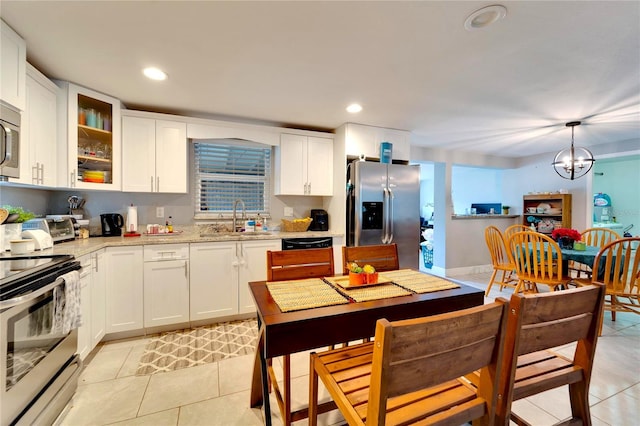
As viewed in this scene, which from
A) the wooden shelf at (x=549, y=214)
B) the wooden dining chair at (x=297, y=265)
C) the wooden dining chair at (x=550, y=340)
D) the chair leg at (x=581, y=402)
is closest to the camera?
the wooden dining chair at (x=550, y=340)

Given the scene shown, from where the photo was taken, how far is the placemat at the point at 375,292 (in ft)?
4.64

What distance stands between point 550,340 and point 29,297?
2.30 meters

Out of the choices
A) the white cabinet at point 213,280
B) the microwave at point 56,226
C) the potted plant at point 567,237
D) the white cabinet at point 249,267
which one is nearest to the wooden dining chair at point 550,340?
the white cabinet at point 249,267

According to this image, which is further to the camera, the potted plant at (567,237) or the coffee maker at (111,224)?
the potted plant at (567,237)

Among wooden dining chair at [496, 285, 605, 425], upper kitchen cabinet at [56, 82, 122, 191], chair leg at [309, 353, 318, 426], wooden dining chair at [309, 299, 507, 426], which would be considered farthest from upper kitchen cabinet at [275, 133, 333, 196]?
wooden dining chair at [496, 285, 605, 425]

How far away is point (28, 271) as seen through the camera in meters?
1.38

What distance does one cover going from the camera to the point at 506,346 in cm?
106

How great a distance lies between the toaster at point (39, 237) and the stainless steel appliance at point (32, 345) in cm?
37

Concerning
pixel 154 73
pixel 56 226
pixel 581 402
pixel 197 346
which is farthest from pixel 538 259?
pixel 56 226

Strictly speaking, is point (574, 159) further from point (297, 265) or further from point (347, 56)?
point (297, 265)

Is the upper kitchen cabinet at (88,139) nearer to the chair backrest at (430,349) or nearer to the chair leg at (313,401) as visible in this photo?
the chair leg at (313,401)

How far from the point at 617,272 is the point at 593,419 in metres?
1.67

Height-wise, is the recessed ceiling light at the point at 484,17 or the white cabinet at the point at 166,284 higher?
the recessed ceiling light at the point at 484,17

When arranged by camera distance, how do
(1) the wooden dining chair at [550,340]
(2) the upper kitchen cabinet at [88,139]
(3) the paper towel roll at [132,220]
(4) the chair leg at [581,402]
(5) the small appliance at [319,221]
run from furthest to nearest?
(5) the small appliance at [319,221] → (3) the paper towel roll at [132,220] → (2) the upper kitchen cabinet at [88,139] → (4) the chair leg at [581,402] → (1) the wooden dining chair at [550,340]
